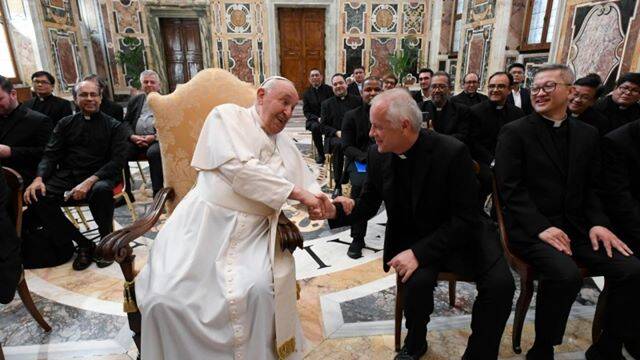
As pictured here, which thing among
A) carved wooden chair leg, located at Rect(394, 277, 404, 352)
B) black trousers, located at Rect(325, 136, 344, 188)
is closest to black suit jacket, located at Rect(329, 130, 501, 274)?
carved wooden chair leg, located at Rect(394, 277, 404, 352)

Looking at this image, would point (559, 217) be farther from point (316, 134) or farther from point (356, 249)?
point (316, 134)

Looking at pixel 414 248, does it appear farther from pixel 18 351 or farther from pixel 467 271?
pixel 18 351

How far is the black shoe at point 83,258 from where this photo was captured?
2918 mm

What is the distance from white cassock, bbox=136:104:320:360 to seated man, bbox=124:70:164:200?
Result: 2383 mm

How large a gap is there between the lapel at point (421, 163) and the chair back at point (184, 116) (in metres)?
1.19

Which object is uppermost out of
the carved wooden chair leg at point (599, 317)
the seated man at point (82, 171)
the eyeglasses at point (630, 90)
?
the eyeglasses at point (630, 90)

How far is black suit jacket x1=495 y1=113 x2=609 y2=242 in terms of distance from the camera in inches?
79.7

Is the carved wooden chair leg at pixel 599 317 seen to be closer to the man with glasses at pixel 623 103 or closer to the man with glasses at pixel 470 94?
the man with glasses at pixel 623 103

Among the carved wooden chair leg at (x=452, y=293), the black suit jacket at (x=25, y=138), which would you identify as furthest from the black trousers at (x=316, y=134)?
the carved wooden chair leg at (x=452, y=293)

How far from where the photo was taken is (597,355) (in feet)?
6.20

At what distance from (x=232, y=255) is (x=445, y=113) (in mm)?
3078

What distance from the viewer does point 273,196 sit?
5.66 ft

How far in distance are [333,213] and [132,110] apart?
13.5 feet

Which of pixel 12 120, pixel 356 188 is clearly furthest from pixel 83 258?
pixel 356 188
